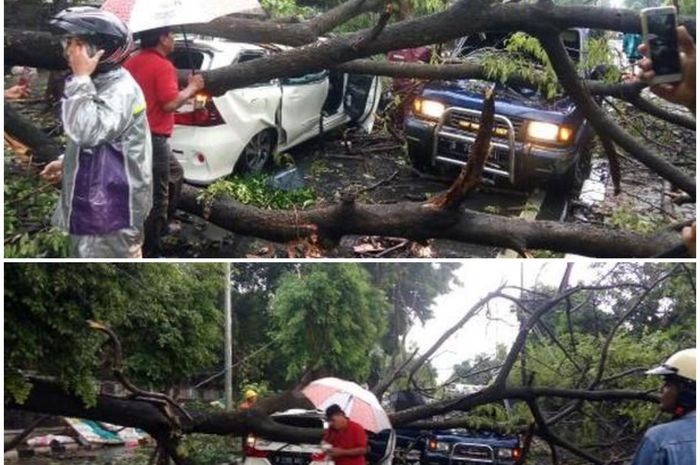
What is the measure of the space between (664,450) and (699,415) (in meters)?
0.24

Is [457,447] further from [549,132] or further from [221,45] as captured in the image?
[221,45]

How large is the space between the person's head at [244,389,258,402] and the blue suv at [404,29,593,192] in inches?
67.9

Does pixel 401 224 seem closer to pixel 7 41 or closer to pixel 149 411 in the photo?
pixel 149 411

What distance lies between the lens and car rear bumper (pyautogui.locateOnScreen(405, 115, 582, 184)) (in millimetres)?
4875

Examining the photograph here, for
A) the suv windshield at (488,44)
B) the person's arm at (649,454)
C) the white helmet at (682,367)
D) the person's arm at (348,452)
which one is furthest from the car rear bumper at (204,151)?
the person's arm at (649,454)

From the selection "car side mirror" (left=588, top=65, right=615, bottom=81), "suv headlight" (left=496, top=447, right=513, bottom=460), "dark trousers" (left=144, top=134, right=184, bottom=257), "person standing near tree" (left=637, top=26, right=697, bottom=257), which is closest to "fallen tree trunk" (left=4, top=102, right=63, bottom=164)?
"dark trousers" (left=144, top=134, right=184, bottom=257)

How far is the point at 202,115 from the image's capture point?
4.41 metres

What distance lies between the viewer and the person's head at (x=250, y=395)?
4.46m

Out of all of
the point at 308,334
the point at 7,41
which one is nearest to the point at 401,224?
the point at 308,334

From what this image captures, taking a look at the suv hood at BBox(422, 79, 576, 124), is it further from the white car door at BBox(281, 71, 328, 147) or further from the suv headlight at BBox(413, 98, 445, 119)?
the white car door at BBox(281, 71, 328, 147)

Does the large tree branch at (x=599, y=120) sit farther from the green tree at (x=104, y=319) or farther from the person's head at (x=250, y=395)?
the person's head at (x=250, y=395)

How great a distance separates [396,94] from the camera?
18.7 ft

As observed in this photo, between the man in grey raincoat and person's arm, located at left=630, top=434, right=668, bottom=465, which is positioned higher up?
the man in grey raincoat

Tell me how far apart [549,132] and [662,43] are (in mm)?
2568
